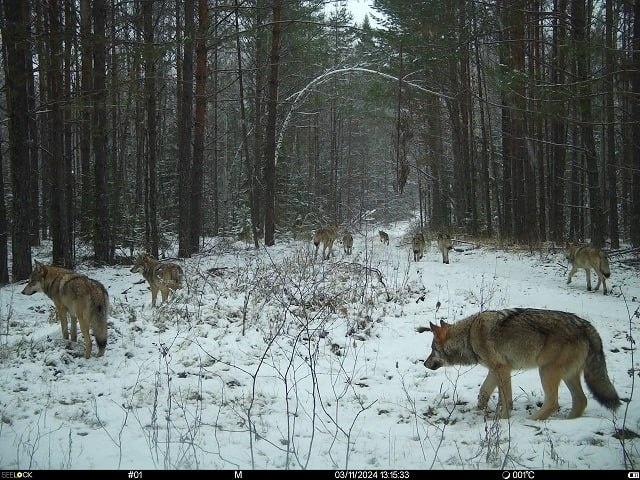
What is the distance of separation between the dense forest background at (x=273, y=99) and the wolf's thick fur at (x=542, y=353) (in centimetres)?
798

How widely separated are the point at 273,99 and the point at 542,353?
56.4 feet

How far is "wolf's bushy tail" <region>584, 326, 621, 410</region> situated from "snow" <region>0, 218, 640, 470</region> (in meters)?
0.23

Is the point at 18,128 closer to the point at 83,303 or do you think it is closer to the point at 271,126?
the point at 83,303

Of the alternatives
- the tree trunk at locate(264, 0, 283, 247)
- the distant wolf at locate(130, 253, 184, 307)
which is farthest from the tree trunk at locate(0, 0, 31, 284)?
the tree trunk at locate(264, 0, 283, 247)

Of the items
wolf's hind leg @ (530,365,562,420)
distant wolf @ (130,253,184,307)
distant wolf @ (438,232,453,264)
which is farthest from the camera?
distant wolf @ (438,232,453,264)

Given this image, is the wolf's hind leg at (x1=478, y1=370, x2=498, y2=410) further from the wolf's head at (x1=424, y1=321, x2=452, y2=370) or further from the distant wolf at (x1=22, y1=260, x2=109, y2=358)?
the distant wolf at (x1=22, y1=260, x2=109, y2=358)

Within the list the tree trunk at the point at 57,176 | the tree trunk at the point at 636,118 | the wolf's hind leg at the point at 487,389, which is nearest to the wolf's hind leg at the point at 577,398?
the wolf's hind leg at the point at 487,389

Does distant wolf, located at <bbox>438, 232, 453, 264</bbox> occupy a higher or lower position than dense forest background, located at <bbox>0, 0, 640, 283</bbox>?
lower

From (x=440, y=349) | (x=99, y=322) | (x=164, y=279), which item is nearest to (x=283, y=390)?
(x=440, y=349)

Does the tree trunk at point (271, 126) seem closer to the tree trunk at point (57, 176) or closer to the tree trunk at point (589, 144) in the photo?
the tree trunk at point (57, 176)

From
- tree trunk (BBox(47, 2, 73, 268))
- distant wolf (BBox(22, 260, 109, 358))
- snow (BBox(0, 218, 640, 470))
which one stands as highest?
tree trunk (BBox(47, 2, 73, 268))

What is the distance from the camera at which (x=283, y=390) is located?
6176mm

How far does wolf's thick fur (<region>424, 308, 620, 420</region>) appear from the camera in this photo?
509 cm

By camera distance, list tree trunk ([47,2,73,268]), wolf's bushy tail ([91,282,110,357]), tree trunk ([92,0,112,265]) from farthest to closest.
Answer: tree trunk ([92,0,112,265]) < tree trunk ([47,2,73,268]) < wolf's bushy tail ([91,282,110,357])
